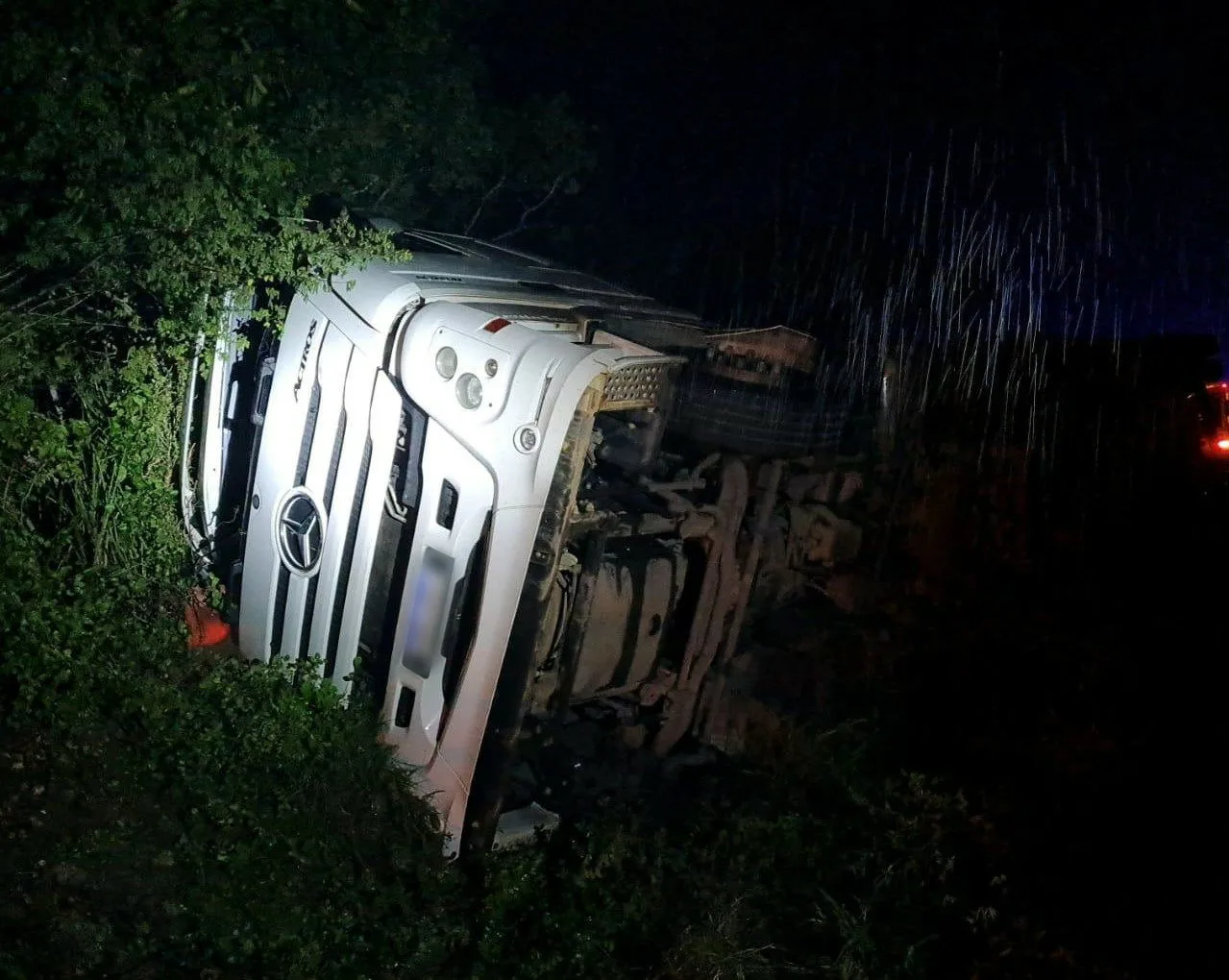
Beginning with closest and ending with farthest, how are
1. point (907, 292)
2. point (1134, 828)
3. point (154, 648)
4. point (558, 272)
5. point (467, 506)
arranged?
point (467, 506), point (154, 648), point (1134, 828), point (558, 272), point (907, 292)

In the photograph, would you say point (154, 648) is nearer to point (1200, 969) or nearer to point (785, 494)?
point (785, 494)

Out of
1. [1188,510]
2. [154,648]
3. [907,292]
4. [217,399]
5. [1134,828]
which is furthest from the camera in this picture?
[907,292]

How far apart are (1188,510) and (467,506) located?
30.1ft

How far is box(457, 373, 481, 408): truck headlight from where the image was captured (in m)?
3.64

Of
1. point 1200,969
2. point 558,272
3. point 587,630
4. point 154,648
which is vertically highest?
point 558,272

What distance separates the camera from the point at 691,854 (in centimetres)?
411

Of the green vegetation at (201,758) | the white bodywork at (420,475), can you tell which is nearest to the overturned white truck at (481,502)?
the white bodywork at (420,475)

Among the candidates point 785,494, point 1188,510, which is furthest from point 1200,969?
point 1188,510

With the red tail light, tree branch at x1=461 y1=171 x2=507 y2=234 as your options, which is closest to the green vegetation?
tree branch at x1=461 y1=171 x2=507 y2=234

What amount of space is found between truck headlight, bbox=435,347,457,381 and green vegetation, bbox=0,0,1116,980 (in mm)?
832

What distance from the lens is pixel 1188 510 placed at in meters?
9.95

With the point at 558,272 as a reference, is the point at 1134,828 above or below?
below

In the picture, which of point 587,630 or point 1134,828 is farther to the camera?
point 1134,828

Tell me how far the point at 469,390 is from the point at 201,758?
1860 mm
